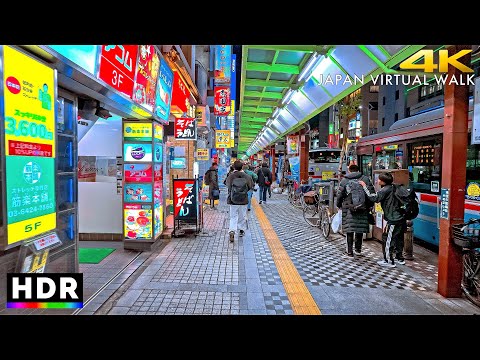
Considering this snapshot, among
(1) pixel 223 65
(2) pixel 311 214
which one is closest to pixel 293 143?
(1) pixel 223 65

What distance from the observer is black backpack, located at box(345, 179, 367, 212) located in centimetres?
654

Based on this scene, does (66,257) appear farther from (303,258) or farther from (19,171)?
(303,258)

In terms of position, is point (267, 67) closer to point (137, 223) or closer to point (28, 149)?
point (137, 223)

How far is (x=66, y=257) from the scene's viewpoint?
4.14 metres

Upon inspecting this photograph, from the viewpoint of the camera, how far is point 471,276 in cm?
455

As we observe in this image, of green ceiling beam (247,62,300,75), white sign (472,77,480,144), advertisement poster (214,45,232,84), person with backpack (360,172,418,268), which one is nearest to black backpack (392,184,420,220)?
person with backpack (360,172,418,268)

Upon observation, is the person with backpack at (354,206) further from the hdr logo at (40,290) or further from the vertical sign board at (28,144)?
the vertical sign board at (28,144)

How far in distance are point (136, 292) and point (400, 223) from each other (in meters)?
4.85

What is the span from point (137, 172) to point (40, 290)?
13.5 ft

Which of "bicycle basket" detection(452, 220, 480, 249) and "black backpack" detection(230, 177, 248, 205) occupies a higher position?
"black backpack" detection(230, 177, 248, 205)

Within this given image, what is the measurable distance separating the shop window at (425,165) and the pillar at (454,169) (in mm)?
2877

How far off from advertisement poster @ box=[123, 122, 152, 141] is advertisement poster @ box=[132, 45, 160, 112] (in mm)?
535

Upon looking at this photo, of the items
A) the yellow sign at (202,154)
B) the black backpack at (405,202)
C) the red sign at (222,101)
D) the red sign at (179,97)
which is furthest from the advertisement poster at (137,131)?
the red sign at (222,101)

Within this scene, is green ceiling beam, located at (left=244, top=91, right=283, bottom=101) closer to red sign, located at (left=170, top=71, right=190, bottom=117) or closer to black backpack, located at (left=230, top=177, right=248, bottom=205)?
red sign, located at (left=170, top=71, right=190, bottom=117)
